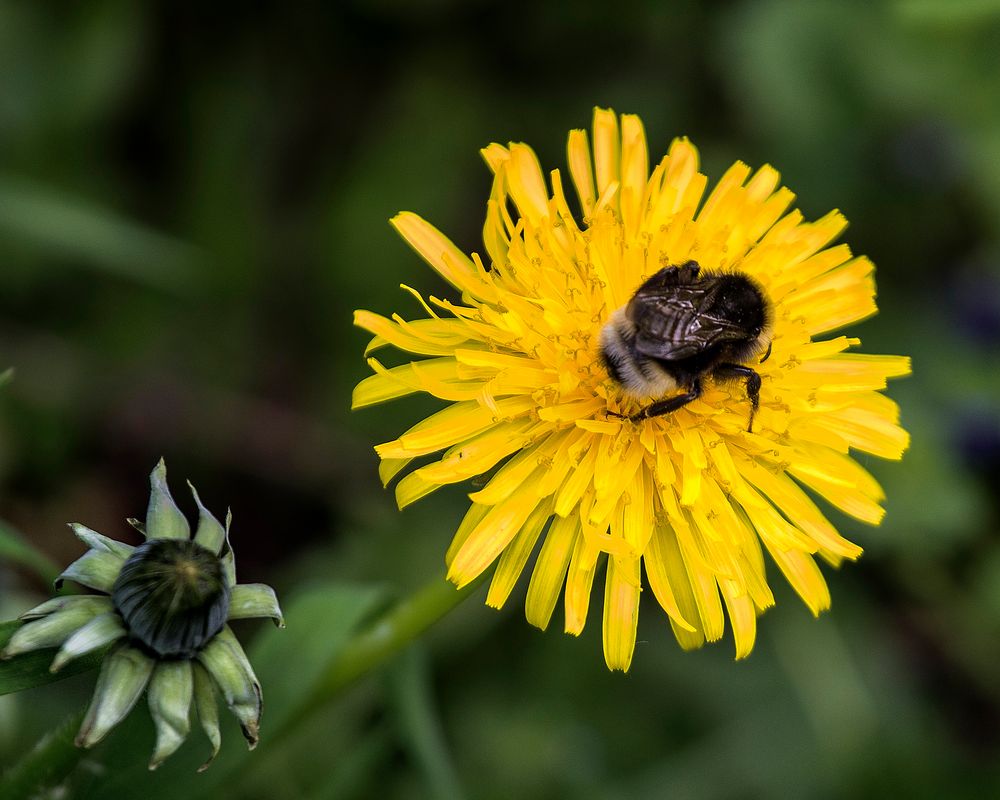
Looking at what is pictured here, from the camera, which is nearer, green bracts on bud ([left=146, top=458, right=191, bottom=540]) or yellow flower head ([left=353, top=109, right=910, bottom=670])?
green bracts on bud ([left=146, top=458, right=191, bottom=540])

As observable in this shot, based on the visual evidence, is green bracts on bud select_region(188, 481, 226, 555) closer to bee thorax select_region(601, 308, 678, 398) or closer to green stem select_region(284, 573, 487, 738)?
green stem select_region(284, 573, 487, 738)

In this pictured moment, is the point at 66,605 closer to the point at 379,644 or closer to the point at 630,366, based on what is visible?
the point at 379,644

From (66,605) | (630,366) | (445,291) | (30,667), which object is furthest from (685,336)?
(445,291)

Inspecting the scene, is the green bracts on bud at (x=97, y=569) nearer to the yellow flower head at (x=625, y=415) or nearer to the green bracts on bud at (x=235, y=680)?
the green bracts on bud at (x=235, y=680)

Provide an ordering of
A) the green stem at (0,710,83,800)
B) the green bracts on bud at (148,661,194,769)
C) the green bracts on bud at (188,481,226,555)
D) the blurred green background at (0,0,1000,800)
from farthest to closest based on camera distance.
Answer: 1. the blurred green background at (0,0,1000,800)
2. the green stem at (0,710,83,800)
3. the green bracts on bud at (188,481,226,555)
4. the green bracts on bud at (148,661,194,769)

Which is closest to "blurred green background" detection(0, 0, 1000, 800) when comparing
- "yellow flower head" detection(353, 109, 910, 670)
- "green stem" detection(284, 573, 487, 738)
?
"green stem" detection(284, 573, 487, 738)
